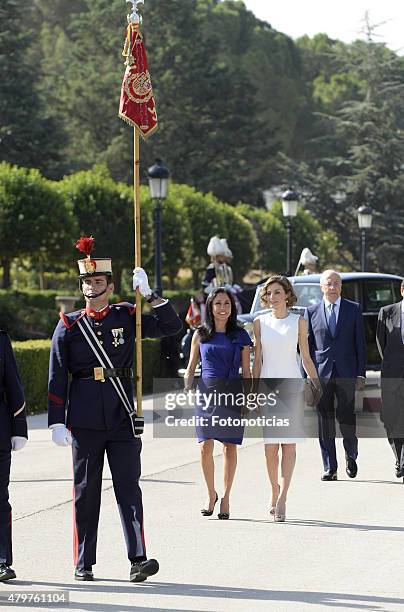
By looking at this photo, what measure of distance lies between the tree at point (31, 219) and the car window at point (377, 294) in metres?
21.4

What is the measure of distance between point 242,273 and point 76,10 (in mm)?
40753

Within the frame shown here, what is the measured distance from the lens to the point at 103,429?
725 centimetres

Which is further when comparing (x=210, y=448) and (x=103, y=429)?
(x=210, y=448)

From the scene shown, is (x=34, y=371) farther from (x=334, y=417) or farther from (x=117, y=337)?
(x=117, y=337)

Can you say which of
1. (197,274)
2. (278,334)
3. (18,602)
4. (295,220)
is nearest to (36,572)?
(18,602)

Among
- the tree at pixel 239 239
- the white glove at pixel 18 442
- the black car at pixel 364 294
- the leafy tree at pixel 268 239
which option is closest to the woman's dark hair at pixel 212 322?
the white glove at pixel 18 442

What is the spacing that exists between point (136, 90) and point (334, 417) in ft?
12.6

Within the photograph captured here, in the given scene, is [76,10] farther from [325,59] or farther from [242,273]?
[242,273]

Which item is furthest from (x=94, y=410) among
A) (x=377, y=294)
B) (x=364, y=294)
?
(x=377, y=294)

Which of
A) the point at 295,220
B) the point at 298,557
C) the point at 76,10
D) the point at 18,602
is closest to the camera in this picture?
the point at 18,602

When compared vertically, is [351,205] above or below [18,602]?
above

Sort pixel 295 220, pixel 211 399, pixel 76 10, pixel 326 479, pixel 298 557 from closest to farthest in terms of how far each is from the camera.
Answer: pixel 298 557, pixel 211 399, pixel 326 479, pixel 295 220, pixel 76 10

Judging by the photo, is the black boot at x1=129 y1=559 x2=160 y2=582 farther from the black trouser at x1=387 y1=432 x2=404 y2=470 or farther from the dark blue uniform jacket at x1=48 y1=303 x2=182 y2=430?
the black trouser at x1=387 y1=432 x2=404 y2=470

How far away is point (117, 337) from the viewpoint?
24.0 feet
